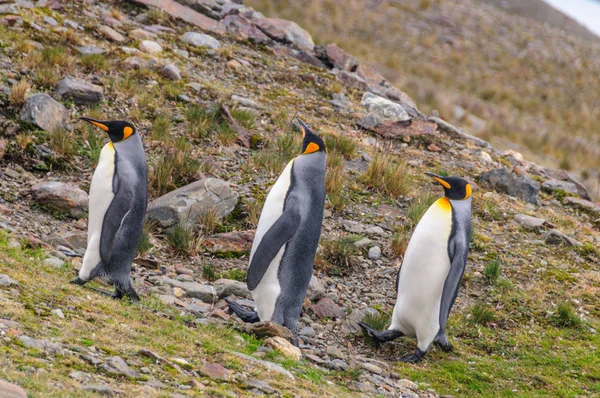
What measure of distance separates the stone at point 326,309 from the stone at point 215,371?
8.74 ft

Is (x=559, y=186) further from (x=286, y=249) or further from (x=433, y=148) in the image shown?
(x=286, y=249)

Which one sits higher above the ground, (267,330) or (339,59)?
(339,59)

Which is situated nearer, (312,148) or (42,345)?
(42,345)

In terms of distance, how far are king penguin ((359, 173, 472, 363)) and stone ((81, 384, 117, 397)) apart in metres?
3.46

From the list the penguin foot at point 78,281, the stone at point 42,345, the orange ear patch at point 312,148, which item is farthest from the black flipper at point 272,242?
the stone at point 42,345

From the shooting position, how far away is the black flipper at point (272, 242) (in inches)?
239

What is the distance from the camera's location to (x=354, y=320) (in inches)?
280

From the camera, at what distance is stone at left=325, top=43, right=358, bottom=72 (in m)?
16.5

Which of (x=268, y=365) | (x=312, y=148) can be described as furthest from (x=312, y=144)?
(x=268, y=365)

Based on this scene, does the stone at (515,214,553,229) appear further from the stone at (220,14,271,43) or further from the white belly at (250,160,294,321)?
the stone at (220,14,271,43)

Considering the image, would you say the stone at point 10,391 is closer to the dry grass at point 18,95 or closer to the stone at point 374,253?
the stone at point 374,253

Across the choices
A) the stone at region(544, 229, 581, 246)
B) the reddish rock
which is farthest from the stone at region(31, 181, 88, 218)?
the reddish rock

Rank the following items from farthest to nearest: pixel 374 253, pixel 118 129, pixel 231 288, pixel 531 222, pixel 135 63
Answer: pixel 135 63, pixel 531 222, pixel 374 253, pixel 231 288, pixel 118 129

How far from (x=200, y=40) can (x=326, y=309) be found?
893 centimetres
